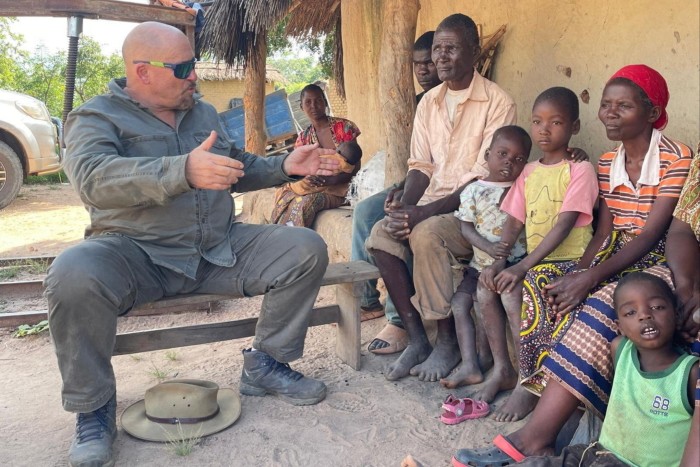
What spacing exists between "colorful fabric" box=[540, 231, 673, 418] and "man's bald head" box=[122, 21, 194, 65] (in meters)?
2.05

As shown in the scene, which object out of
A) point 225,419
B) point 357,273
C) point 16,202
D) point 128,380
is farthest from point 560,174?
point 16,202

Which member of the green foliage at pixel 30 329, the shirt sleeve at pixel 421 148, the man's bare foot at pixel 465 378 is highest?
the shirt sleeve at pixel 421 148

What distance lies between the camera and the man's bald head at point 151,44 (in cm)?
298

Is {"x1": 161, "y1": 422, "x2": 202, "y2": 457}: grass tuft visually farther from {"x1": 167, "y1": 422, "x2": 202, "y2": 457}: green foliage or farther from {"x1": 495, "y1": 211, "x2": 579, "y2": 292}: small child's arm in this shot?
{"x1": 495, "y1": 211, "x2": 579, "y2": 292}: small child's arm

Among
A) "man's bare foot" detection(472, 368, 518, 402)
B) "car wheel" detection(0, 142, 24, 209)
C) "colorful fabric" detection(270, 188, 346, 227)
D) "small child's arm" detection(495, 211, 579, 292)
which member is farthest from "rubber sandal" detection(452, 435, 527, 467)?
"car wheel" detection(0, 142, 24, 209)

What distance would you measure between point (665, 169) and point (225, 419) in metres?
2.13

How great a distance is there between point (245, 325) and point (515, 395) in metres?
1.39

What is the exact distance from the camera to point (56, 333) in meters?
2.62

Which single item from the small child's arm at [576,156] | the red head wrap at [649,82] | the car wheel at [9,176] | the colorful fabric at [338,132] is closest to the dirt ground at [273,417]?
the small child's arm at [576,156]

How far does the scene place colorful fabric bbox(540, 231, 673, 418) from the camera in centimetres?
230

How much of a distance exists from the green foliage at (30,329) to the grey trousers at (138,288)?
199cm

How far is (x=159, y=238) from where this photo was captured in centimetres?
299

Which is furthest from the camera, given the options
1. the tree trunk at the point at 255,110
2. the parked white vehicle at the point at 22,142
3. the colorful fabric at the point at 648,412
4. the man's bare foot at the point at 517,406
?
the parked white vehicle at the point at 22,142

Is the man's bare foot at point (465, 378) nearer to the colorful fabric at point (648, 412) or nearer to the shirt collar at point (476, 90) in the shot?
the colorful fabric at point (648, 412)
